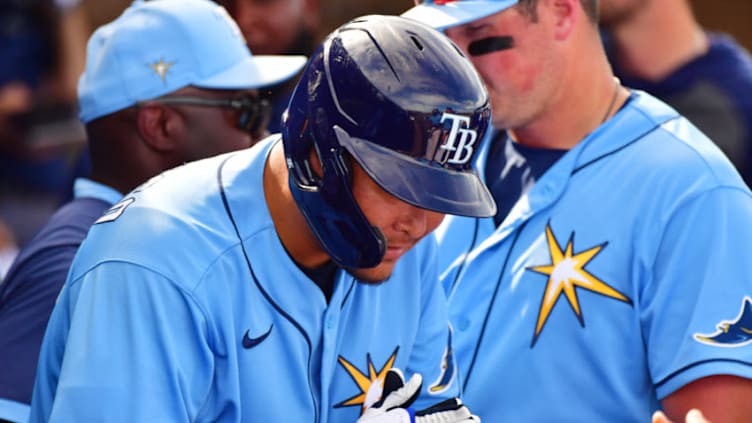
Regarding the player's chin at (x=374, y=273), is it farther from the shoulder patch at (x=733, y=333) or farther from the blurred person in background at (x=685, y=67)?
the blurred person in background at (x=685, y=67)

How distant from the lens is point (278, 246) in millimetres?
2311

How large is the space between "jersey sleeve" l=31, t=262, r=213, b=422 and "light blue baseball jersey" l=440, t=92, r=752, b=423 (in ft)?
3.27

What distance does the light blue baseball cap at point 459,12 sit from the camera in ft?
9.73

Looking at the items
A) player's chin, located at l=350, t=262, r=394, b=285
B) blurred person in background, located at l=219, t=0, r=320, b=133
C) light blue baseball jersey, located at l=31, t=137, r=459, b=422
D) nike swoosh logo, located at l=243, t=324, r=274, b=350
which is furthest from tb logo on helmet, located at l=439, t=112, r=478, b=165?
blurred person in background, located at l=219, t=0, r=320, b=133

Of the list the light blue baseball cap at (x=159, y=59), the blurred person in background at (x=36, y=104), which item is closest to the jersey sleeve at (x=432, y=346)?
the light blue baseball cap at (x=159, y=59)

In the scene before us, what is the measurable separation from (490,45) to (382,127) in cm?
104

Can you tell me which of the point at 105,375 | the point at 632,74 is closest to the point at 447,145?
the point at 105,375

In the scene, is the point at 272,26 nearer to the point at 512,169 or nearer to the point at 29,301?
the point at 512,169

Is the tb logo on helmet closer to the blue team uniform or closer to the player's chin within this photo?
the player's chin

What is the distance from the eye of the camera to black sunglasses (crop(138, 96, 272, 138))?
317 cm

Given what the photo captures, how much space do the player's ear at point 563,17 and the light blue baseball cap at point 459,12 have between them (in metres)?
0.15

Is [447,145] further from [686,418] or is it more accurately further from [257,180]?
[686,418]

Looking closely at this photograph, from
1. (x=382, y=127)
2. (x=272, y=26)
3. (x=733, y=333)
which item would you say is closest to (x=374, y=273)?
(x=382, y=127)

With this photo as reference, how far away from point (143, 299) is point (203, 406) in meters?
0.28
